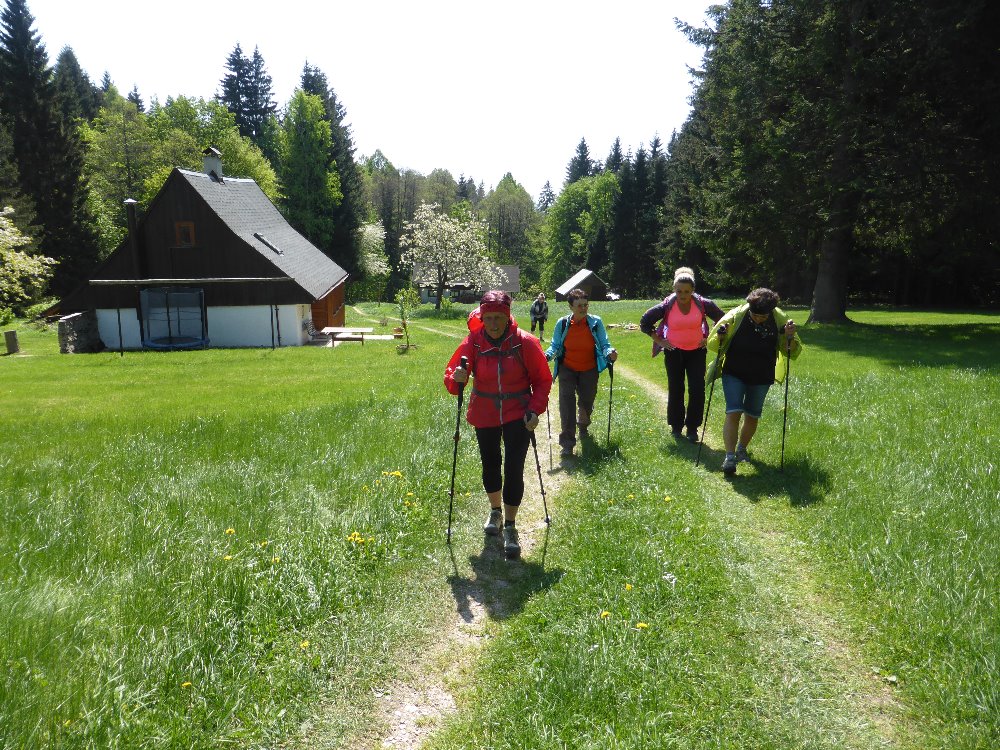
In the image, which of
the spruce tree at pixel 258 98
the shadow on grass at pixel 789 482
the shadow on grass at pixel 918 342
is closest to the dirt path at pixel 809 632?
Result: the shadow on grass at pixel 789 482

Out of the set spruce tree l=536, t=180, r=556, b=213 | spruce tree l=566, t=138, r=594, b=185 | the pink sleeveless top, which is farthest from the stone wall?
spruce tree l=536, t=180, r=556, b=213

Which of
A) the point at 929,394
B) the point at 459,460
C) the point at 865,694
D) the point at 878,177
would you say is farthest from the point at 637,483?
the point at 878,177

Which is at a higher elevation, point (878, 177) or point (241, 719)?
point (878, 177)

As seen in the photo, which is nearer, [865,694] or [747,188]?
[865,694]

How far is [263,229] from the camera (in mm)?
37812

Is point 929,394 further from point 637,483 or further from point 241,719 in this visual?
point 241,719

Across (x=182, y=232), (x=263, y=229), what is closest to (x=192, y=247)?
(x=182, y=232)

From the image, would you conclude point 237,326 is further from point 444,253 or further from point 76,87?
point 76,87

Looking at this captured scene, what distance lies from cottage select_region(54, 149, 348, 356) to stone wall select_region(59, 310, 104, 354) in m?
0.31

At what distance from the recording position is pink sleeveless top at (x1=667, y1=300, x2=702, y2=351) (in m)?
9.16

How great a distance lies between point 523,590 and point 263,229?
36.8 metres

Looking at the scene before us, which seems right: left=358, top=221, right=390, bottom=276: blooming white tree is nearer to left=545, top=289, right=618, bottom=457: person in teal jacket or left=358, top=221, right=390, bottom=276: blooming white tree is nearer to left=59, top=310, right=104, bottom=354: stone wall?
left=59, top=310, right=104, bottom=354: stone wall

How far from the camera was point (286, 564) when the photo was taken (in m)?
5.04

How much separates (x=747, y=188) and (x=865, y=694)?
2471 centimetres
